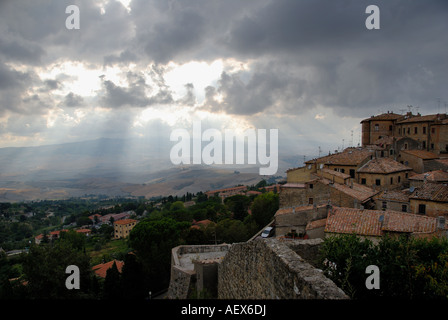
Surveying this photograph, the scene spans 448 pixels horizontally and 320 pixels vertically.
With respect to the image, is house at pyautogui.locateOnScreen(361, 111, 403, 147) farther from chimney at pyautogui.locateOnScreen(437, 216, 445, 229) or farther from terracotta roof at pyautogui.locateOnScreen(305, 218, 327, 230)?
chimney at pyautogui.locateOnScreen(437, 216, 445, 229)

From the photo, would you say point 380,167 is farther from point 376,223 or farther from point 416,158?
point 376,223

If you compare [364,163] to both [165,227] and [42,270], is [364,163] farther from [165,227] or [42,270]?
[42,270]

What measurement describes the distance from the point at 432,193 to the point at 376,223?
649 cm

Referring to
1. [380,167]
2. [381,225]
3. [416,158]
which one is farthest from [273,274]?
[416,158]

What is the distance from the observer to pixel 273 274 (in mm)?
5766

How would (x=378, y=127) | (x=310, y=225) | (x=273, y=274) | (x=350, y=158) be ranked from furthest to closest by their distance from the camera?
(x=378, y=127) < (x=350, y=158) < (x=310, y=225) < (x=273, y=274)

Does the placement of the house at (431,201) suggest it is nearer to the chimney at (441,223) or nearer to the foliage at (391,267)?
the chimney at (441,223)

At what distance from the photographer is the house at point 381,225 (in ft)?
44.4

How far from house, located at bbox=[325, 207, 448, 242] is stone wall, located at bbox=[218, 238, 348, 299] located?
6.73 meters

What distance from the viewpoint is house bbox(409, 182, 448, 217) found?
56.4 ft

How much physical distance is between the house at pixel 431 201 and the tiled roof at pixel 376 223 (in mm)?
3229

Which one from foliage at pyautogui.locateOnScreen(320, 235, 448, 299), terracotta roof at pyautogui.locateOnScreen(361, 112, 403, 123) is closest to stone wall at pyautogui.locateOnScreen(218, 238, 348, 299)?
foliage at pyautogui.locateOnScreen(320, 235, 448, 299)

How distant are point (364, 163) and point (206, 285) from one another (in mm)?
22798

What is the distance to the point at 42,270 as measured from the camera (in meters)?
14.3
